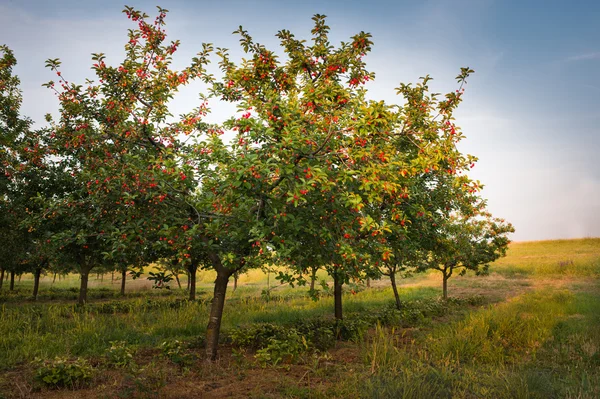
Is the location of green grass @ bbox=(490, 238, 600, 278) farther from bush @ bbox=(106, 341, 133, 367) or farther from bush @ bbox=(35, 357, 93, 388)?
bush @ bbox=(35, 357, 93, 388)

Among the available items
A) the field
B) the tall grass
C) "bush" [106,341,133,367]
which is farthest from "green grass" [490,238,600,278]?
"bush" [106,341,133,367]

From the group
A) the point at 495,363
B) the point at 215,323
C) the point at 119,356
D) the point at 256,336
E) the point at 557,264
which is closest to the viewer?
the point at 119,356

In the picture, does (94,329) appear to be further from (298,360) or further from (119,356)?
(298,360)

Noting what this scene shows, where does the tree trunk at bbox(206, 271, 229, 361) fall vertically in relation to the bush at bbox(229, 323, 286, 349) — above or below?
above

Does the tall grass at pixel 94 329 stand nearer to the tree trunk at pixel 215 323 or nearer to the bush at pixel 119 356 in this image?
the bush at pixel 119 356

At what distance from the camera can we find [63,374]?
21.0 feet

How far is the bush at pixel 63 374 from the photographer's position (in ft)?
20.5

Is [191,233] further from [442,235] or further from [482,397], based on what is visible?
[442,235]

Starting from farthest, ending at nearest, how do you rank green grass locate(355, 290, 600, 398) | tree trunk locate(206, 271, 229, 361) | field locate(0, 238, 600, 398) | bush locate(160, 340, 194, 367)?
1. tree trunk locate(206, 271, 229, 361)
2. bush locate(160, 340, 194, 367)
3. field locate(0, 238, 600, 398)
4. green grass locate(355, 290, 600, 398)

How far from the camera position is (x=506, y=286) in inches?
1206

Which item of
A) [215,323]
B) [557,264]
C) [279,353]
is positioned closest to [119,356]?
[215,323]

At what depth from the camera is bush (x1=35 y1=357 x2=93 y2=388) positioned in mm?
6262

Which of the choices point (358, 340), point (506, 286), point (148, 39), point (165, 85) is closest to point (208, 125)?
point (165, 85)

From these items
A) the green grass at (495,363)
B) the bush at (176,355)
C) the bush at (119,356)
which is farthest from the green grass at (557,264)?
the bush at (119,356)
